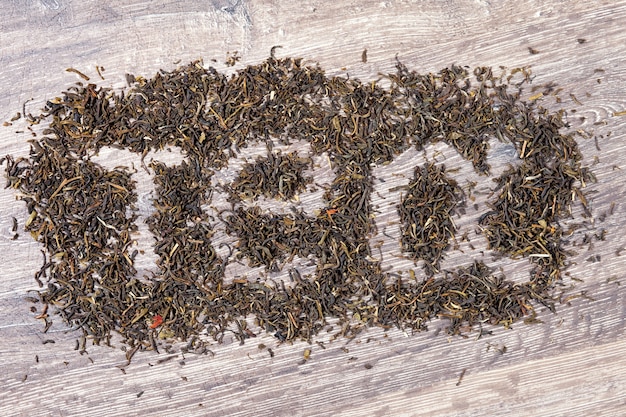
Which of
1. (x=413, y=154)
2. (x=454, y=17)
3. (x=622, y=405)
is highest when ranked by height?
(x=454, y=17)

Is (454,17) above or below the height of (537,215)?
above

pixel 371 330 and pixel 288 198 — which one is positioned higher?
pixel 288 198

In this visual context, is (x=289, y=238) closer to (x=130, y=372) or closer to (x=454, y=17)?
(x=130, y=372)

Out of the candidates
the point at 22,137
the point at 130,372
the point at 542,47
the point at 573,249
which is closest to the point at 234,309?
the point at 130,372
